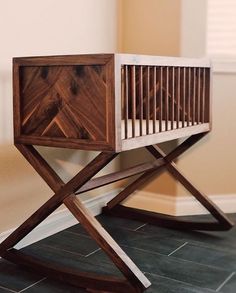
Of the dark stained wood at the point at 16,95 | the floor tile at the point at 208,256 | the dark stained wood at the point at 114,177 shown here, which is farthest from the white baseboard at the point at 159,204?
the dark stained wood at the point at 16,95

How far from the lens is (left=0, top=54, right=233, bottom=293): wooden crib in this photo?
5.24 ft

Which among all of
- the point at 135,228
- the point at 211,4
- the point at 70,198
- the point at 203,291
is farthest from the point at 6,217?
the point at 211,4

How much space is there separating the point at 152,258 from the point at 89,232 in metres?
0.42

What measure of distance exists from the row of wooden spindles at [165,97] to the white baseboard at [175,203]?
0.54 meters

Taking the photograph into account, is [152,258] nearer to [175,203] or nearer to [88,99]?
[175,203]

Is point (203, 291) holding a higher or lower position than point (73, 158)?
lower

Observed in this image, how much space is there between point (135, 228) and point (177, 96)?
770 mm

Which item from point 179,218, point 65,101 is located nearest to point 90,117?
point 65,101

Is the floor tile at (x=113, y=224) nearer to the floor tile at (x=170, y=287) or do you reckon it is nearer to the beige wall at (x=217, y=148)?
the beige wall at (x=217, y=148)

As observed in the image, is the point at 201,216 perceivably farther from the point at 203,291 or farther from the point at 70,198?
the point at 70,198

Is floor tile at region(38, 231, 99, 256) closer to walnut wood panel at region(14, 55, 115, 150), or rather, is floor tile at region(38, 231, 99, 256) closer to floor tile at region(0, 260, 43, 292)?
floor tile at region(0, 260, 43, 292)

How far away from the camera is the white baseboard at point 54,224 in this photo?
213 centimetres

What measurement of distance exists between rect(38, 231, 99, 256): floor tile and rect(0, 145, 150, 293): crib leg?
0.23m

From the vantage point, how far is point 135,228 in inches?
94.5
